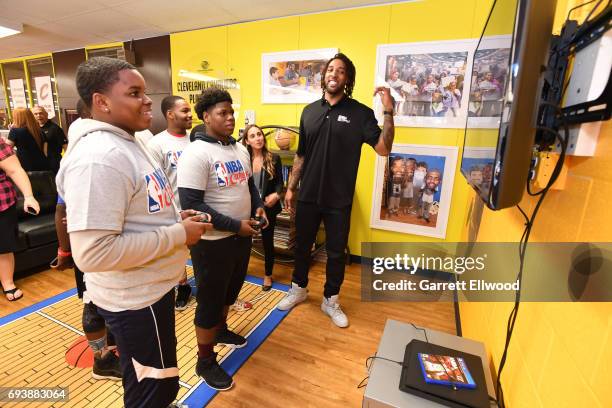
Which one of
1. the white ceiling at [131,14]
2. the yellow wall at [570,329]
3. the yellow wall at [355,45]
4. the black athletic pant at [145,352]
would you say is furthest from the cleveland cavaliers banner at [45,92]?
the yellow wall at [570,329]

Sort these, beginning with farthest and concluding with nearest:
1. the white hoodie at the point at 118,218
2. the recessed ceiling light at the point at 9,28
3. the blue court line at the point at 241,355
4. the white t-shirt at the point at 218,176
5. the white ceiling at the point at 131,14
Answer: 1. the recessed ceiling light at the point at 9,28
2. the white ceiling at the point at 131,14
3. the blue court line at the point at 241,355
4. the white t-shirt at the point at 218,176
5. the white hoodie at the point at 118,218

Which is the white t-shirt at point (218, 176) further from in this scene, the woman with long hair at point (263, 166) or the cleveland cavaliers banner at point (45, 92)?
the cleveland cavaliers banner at point (45, 92)

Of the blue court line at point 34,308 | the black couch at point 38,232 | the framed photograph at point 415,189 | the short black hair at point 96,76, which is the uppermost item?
the short black hair at point 96,76

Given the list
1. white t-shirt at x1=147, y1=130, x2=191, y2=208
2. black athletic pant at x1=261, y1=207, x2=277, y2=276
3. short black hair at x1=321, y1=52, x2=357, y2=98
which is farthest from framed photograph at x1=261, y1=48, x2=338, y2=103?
white t-shirt at x1=147, y1=130, x2=191, y2=208

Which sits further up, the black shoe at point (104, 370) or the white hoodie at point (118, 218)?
the white hoodie at point (118, 218)

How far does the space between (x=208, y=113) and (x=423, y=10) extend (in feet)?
7.34

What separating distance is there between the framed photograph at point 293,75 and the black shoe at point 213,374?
8.24ft

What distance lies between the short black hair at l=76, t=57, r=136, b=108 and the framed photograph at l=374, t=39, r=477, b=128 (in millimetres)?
2425

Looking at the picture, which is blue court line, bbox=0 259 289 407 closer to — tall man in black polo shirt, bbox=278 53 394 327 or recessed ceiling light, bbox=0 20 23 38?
tall man in black polo shirt, bbox=278 53 394 327

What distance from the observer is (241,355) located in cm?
189

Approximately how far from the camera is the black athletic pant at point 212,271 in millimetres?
1474

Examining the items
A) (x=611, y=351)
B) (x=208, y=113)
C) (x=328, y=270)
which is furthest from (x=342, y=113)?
(x=611, y=351)

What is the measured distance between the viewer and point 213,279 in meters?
1.48

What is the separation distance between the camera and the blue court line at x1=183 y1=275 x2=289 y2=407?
5.14 ft
